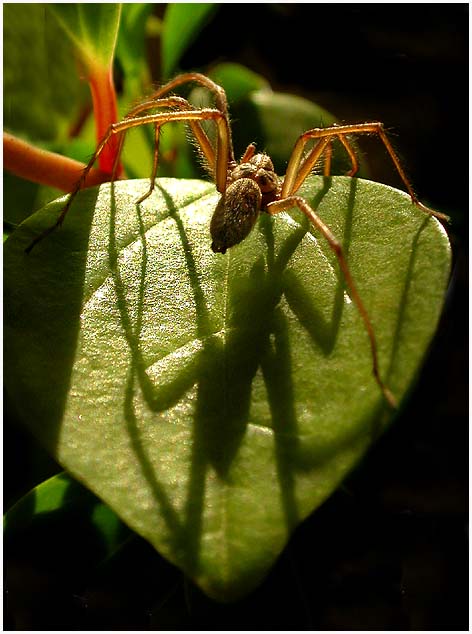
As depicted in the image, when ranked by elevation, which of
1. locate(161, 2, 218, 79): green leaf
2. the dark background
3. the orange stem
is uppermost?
locate(161, 2, 218, 79): green leaf

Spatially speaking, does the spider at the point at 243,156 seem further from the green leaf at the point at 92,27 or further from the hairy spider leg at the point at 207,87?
the green leaf at the point at 92,27

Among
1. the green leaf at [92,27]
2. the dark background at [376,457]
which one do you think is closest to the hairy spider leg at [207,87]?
the green leaf at [92,27]

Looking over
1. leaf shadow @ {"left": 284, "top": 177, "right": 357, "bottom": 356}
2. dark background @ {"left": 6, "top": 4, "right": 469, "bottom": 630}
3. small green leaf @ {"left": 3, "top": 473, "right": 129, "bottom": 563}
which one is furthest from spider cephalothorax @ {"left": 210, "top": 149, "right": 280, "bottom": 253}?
small green leaf @ {"left": 3, "top": 473, "right": 129, "bottom": 563}

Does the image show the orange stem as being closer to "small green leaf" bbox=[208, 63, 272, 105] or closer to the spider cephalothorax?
the spider cephalothorax

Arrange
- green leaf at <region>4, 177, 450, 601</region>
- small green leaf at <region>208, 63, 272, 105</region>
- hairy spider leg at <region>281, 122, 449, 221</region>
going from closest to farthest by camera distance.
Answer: green leaf at <region>4, 177, 450, 601</region> < hairy spider leg at <region>281, 122, 449, 221</region> < small green leaf at <region>208, 63, 272, 105</region>

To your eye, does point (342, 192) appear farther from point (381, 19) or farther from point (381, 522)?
point (381, 19)

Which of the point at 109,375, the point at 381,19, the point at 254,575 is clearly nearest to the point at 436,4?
the point at 381,19
